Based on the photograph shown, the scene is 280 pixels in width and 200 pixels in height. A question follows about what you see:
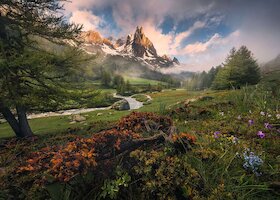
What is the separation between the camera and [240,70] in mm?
39938

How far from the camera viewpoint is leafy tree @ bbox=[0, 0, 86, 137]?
9227 millimetres

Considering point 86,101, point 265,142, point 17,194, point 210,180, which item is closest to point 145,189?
point 210,180

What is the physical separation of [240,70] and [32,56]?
4103 centimetres

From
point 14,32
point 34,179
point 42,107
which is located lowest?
point 42,107

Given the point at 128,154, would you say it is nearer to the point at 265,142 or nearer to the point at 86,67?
the point at 265,142

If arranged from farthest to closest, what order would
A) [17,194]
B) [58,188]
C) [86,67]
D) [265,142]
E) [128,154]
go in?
[86,67] < [265,142] < [128,154] < [17,194] < [58,188]

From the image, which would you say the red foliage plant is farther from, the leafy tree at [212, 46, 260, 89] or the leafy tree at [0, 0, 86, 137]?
the leafy tree at [212, 46, 260, 89]

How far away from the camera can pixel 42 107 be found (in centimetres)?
1170

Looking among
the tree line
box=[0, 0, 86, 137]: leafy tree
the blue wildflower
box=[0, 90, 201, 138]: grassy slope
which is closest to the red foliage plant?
the blue wildflower

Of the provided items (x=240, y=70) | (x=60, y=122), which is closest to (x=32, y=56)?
(x=60, y=122)

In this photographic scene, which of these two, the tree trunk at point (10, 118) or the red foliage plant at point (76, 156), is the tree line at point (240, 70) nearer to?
the tree trunk at point (10, 118)

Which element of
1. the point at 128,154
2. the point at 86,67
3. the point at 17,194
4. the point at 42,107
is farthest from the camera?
the point at 86,67

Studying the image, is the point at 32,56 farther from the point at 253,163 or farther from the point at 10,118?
the point at 253,163

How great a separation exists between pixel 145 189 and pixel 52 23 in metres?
12.1
